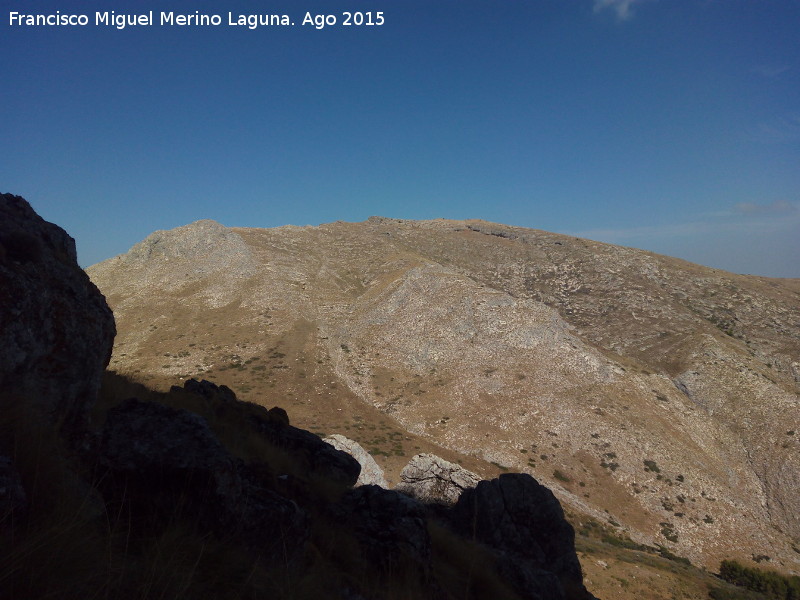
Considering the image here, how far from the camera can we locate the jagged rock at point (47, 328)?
5059mm

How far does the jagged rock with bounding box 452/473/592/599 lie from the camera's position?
13414 millimetres

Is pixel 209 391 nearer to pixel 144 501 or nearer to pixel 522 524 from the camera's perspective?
pixel 144 501

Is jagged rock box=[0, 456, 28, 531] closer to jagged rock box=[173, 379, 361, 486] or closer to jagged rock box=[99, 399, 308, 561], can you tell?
jagged rock box=[99, 399, 308, 561]

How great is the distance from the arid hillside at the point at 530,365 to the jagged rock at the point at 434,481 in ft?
37.0

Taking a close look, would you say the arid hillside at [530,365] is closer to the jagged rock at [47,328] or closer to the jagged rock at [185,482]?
the jagged rock at [47,328]

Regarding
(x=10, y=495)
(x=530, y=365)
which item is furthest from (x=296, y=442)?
(x=530, y=365)

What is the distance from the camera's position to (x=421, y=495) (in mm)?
18078

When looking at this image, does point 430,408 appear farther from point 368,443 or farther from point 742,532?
point 742,532

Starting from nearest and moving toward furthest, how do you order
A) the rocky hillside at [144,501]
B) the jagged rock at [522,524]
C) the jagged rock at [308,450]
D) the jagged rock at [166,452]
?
the rocky hillside at [144,501], the jagged rock at [166,452], the jagged rock at [308,450], the jagged rock at [522,524]

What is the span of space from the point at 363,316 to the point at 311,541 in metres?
56.5

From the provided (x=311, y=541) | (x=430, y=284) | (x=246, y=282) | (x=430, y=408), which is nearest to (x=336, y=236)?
(x=246, y=282)

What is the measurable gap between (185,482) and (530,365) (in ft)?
155

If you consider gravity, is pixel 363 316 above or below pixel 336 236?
below

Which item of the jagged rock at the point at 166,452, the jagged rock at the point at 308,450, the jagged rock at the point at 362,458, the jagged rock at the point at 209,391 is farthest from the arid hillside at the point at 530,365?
the jagged rock at the point at 166,452
